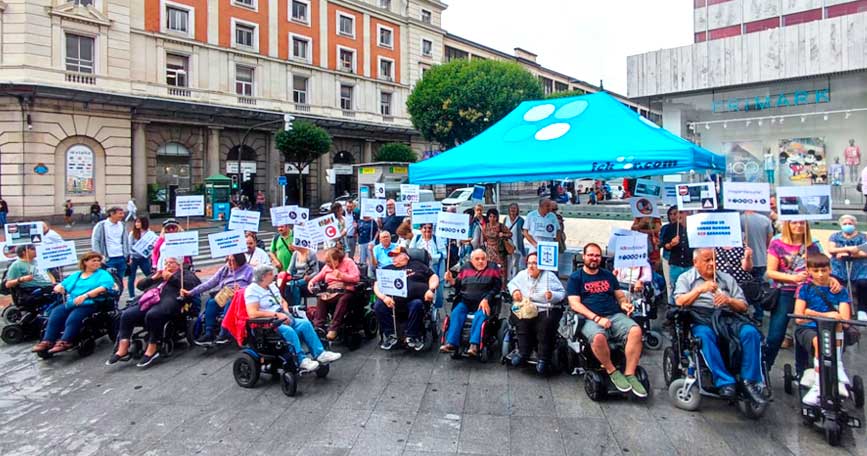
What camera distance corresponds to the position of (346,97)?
39.2 metres

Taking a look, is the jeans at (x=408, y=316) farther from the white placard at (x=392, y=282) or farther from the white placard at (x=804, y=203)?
the white placard at (x=804, y=203)

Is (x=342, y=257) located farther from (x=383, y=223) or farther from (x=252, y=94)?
(x=252, y=94)

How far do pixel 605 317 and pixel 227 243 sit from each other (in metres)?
4.88

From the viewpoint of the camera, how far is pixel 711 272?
505 cm

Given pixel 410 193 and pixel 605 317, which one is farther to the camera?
pixel 410 193

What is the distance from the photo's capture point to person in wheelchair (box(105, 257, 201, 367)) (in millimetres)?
6164

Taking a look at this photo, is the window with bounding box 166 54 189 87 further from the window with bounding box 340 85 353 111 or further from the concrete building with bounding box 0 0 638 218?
the window with bounding box 340 85 353 111

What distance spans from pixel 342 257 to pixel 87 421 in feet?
10.9

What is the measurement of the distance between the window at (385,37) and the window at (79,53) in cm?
2020

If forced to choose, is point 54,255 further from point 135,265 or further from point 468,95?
point 468,95

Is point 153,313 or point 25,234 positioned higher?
point 25,234

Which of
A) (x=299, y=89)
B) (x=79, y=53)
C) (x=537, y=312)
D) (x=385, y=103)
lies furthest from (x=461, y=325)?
(x=385, y=103)

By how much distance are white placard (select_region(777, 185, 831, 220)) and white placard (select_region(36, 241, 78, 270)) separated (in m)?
9.02

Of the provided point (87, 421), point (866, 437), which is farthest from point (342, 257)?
point (866, 437)
